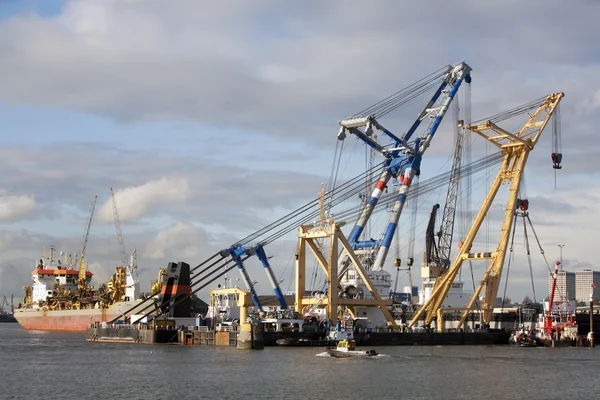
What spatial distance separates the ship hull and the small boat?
46.7 meters

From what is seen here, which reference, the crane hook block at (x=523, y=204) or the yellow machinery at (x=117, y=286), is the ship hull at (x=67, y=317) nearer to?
the yellow machinery at (x=117, y=286)

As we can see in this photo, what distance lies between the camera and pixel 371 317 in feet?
289

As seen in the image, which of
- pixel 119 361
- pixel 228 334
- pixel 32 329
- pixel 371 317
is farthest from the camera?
pixel 32 329

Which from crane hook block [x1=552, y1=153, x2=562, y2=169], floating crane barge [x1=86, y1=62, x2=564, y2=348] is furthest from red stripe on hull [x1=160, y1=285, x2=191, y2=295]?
crane hook block [x1=552, y1=153, x2=562, y2=169]

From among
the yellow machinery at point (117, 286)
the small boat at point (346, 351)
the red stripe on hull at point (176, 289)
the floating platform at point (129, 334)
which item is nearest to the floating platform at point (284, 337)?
the floating platform at point (129, 334)

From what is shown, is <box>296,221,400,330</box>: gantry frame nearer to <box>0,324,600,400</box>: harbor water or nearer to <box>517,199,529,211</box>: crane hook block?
<box>0,324,600,400</box>: harbor water

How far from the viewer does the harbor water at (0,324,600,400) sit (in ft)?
159

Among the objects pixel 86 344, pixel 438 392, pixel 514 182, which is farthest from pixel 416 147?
pixel 438 392

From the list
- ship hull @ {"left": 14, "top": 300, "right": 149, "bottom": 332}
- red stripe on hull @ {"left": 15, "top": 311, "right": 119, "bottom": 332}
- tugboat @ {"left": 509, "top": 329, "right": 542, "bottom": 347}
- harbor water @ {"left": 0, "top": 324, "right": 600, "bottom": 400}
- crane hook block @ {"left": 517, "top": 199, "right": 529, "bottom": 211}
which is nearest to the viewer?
harbor water @ {"left": 0, "top": 324, "right": 600, "bottom": 400}

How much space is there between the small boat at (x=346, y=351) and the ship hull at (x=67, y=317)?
153 feet

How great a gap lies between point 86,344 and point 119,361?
24.7 m

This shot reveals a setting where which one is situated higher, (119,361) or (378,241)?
(378,241)

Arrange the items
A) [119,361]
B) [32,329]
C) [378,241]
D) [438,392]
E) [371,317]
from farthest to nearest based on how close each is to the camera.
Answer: [32,329] < [378,241] < [371,317] < [119,361] < [438,392]

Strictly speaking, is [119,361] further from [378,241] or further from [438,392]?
[378,241]
